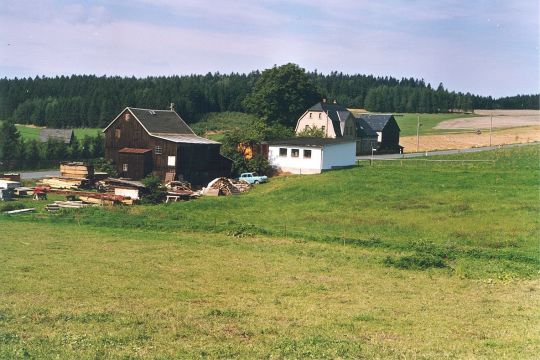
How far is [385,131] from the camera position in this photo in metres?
82.4

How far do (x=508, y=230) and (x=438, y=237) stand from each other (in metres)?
3.30

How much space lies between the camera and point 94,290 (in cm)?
1775

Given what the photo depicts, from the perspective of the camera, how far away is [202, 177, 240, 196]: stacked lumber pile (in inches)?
1789

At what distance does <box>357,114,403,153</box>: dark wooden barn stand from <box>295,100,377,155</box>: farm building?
1757 mm

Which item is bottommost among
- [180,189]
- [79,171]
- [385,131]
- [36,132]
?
[180,189]

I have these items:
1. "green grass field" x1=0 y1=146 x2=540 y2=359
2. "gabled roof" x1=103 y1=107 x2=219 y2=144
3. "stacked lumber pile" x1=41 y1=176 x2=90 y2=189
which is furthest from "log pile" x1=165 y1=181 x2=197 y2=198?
"stacked lumber pile" x1=41 y1=176 x2=90 y2=189

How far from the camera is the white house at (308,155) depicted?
174 feet

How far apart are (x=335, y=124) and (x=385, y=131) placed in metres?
10.2

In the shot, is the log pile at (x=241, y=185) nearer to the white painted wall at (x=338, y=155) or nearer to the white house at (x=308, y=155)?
the white house at (x=308, y=155)

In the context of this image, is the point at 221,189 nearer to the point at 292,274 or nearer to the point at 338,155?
the point at 338,155

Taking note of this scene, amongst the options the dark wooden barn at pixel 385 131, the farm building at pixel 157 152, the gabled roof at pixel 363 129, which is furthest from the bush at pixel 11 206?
the dark wooden barn at pixel 385 131

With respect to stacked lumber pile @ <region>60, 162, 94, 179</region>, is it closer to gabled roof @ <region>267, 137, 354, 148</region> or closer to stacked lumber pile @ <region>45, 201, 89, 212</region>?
stacked lumber pile @ <region>45, 201, 89, 212</region>

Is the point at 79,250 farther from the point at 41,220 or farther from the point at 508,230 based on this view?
the point at 508,230

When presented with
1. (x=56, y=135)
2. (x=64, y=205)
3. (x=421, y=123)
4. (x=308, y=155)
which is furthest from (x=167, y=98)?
(x=64, y=205)
